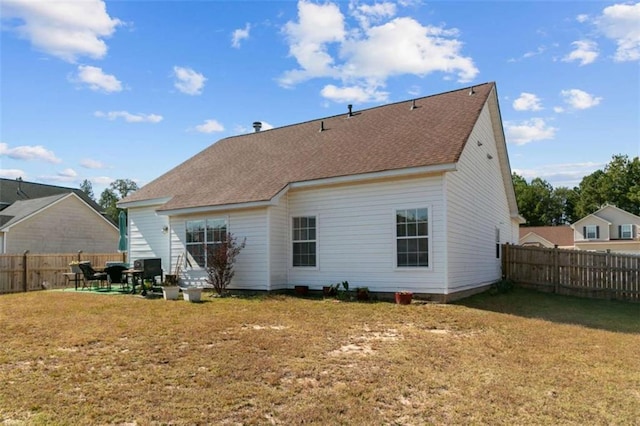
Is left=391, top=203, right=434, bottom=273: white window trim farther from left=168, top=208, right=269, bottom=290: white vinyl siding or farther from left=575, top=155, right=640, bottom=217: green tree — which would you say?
left=575, top=155, right=640, bottom=217: green tree

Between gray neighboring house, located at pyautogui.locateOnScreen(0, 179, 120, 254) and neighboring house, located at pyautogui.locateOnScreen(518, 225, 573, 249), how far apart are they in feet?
128

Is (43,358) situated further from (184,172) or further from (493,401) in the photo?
(184,172)

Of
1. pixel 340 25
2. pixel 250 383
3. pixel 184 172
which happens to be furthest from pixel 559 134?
pixel 250 383

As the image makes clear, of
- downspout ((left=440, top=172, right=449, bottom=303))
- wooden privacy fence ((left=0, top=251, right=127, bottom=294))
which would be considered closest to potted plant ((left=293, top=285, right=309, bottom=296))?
downspout ((left=440, top=172, right=449, bottom=303))

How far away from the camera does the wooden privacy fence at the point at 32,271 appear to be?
17703 millimetres

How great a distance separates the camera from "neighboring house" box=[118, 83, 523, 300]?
Answer: 11.5 m

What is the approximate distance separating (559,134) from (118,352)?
21.2 meters

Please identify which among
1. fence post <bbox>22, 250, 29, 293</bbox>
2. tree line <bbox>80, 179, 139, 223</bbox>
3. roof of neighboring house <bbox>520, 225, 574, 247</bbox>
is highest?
tree line <bbox>80, 179, 139, 223</bbox>

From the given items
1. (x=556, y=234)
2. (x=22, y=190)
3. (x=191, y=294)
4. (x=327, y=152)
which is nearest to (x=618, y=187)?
(x=556, y=234)

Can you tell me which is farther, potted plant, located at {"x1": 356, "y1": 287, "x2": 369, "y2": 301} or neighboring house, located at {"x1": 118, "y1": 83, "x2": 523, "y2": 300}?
potted plant, located at {"x1": 356, "y1": 287, "x2": 369, "y2": 301}

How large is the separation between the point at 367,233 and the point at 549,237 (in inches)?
1667

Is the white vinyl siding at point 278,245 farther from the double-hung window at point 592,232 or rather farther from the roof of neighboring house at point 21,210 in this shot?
the double-hung window at point 592,232

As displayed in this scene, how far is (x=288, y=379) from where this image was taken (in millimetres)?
5156

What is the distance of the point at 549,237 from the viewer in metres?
47.1
